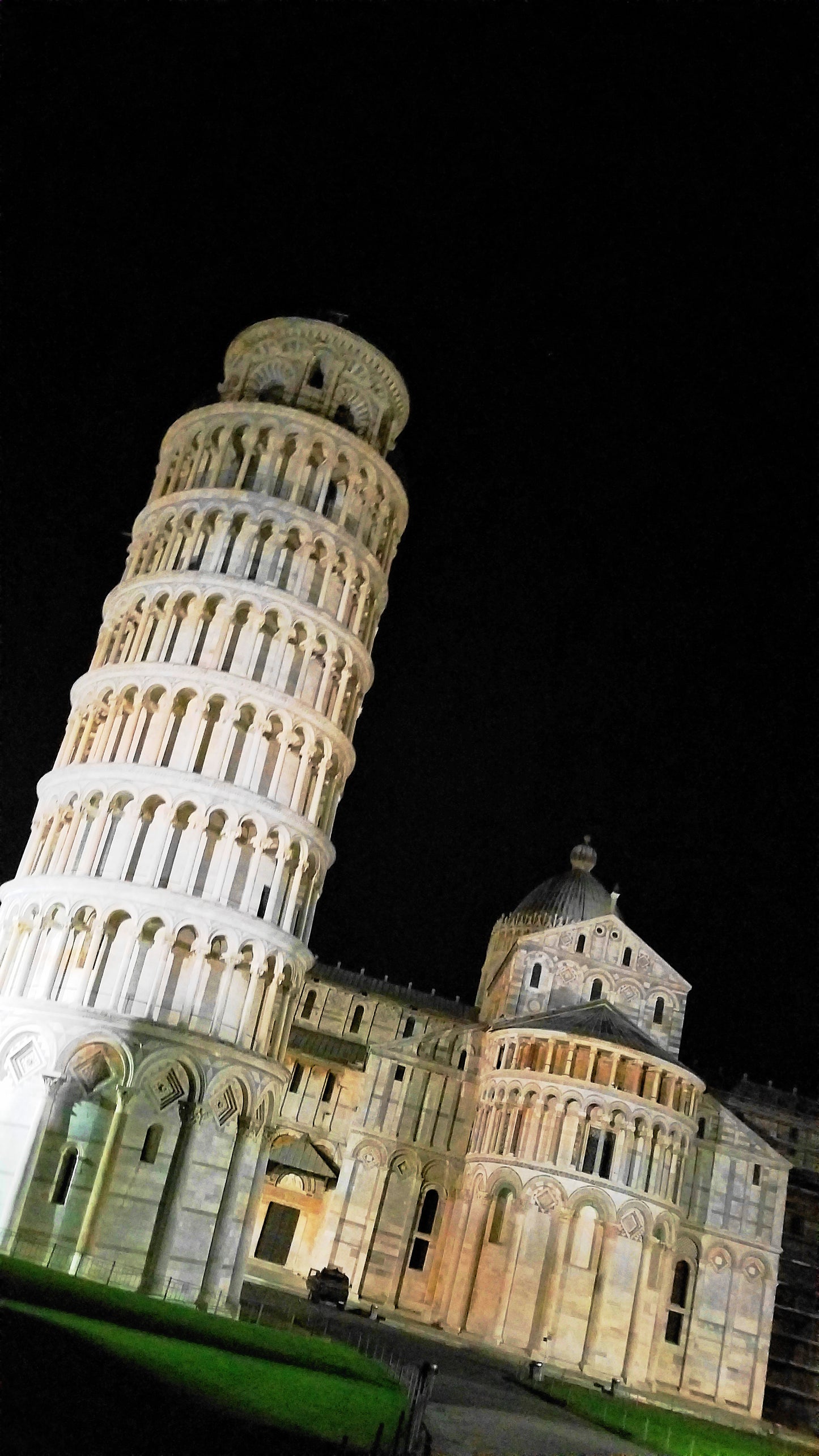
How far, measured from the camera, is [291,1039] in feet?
186

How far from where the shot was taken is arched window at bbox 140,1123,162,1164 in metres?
26.9

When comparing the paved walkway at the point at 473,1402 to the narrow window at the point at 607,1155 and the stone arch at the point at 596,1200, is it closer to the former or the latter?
the stone arch at the point at 596,1200

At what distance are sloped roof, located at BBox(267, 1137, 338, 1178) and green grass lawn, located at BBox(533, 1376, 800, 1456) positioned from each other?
53.8 feet

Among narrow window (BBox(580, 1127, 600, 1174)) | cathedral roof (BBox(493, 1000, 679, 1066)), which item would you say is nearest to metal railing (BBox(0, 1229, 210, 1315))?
narrow window (BBox(580, 1127, 600, 1174))

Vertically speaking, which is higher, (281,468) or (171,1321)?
(281,468)

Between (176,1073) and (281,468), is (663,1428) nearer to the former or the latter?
(176,1073)

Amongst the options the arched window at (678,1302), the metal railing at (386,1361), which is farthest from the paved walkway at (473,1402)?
the arched window at (678,1302)

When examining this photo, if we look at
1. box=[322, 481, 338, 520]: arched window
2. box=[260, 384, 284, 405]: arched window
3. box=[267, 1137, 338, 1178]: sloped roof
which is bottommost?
box=[267, 1137, 338, 1178]: sloped roof

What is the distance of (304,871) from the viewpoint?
31.9 metres

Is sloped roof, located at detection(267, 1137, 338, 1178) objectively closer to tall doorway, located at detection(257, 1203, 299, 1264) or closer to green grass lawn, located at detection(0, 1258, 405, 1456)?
tall doorway, located at detection(257, 1203, 299, 1264)

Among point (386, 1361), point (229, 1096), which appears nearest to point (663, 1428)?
point (386, 1361)

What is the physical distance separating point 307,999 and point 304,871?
32.2m

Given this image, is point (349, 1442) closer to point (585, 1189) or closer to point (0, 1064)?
point (0, 1064)

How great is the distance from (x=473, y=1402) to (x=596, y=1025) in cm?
2434
